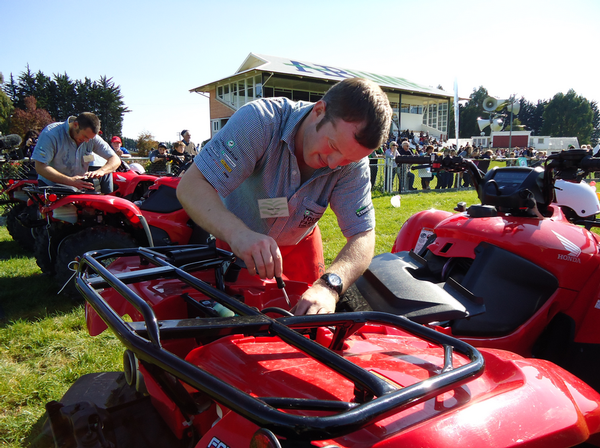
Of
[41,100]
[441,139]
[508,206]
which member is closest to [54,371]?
[508,206]

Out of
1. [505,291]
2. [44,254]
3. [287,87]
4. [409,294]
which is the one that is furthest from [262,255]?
[287,87]

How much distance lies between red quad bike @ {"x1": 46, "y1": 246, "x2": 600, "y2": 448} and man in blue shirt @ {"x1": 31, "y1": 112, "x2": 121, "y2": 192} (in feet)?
12.9

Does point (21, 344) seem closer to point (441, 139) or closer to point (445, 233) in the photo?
point (445, 233)

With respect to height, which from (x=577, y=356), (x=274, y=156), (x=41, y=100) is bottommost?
(x=577, y=356)

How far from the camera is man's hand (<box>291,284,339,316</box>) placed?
1.43 m

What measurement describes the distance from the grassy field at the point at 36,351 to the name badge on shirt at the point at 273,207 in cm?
124

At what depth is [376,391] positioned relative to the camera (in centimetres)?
83

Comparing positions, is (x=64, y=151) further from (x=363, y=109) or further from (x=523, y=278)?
(x=523, y=278)

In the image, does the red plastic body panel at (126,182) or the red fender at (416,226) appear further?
the red plastic body panel at (126,182)

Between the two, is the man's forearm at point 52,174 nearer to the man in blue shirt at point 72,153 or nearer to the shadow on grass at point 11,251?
the man in blue shirt at point 72,153

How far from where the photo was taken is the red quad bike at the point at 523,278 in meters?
1.96

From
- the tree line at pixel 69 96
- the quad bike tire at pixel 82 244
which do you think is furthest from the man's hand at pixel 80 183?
the tree line at pixel 69 96

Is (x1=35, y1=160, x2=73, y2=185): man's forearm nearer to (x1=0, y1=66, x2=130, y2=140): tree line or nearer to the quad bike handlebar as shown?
the quad bike handlebar

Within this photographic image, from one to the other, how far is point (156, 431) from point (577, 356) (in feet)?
6.44
